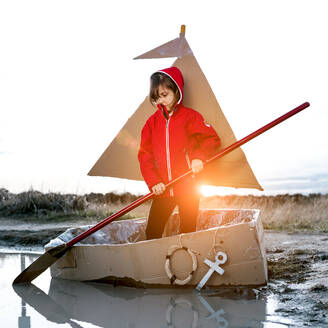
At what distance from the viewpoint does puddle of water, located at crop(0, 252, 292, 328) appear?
228 cm

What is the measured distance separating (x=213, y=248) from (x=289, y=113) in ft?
3.47

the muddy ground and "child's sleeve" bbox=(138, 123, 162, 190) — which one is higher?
"child's sleeve" bbox=(138, 123, 162, 190)

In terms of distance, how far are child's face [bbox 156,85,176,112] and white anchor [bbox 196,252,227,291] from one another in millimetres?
1112

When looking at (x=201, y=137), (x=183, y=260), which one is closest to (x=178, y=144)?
(x=201, y=137)

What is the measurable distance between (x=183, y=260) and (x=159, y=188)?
0.52 m

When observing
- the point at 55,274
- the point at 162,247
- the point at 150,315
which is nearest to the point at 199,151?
the point at 162,247

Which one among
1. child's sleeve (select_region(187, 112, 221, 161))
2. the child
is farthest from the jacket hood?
child's sleeve (select_region(187, 112, 221, 161))

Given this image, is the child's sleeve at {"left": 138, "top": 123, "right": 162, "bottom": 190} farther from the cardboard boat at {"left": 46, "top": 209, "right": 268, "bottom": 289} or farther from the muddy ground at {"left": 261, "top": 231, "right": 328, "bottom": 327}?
the muddy ground at {"left": 261, "top": 231, "right": 328, "bottom": 327}

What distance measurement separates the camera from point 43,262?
10.7ft

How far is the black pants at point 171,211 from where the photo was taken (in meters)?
3.10

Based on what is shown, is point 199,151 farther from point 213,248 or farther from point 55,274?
point 55,274

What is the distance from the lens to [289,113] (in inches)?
116

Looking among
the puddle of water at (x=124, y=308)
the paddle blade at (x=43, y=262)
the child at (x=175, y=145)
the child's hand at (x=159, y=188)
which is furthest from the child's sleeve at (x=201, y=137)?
the paddle blade at (x=43, y=262)

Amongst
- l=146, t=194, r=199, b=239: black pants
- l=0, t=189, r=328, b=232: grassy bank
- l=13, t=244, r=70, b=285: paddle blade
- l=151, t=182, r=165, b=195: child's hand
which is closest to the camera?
l=151, t=182, r=165, b=195: child's hand
